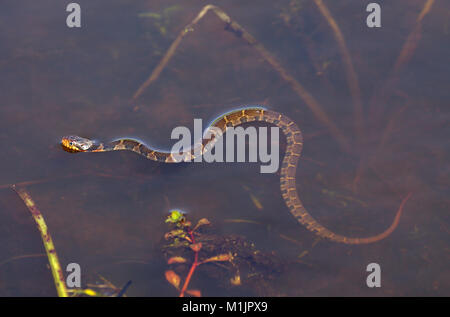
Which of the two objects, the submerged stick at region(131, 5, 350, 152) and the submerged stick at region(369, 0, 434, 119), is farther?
the submerged stick at region(369, 0, 434, 119)

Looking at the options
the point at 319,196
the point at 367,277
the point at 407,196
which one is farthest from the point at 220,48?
the point at 367,277

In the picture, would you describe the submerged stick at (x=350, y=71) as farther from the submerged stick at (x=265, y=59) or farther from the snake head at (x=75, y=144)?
the snake head at (x=75, y=144)

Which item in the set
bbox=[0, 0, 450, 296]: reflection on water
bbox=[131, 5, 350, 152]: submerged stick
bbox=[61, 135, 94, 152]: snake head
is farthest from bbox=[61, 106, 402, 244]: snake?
bbox=[131, 5, 350, 152]: submerged stick

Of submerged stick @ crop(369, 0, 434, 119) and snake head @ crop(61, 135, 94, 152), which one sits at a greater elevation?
submerged stick @ crop(369, 0, 434, 119)

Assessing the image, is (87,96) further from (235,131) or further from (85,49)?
(235,131)

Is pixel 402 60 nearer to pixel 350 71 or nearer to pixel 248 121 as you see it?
pixel 350 71

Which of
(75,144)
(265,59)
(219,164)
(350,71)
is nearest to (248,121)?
(219,164)

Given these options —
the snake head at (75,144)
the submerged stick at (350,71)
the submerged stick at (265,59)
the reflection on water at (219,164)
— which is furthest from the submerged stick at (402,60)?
the snake head at (75,144)

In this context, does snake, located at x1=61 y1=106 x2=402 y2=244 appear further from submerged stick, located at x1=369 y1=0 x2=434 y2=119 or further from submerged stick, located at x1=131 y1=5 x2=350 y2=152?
submerged stick, located at x1=369 y1=0 x2=434 y2=119
